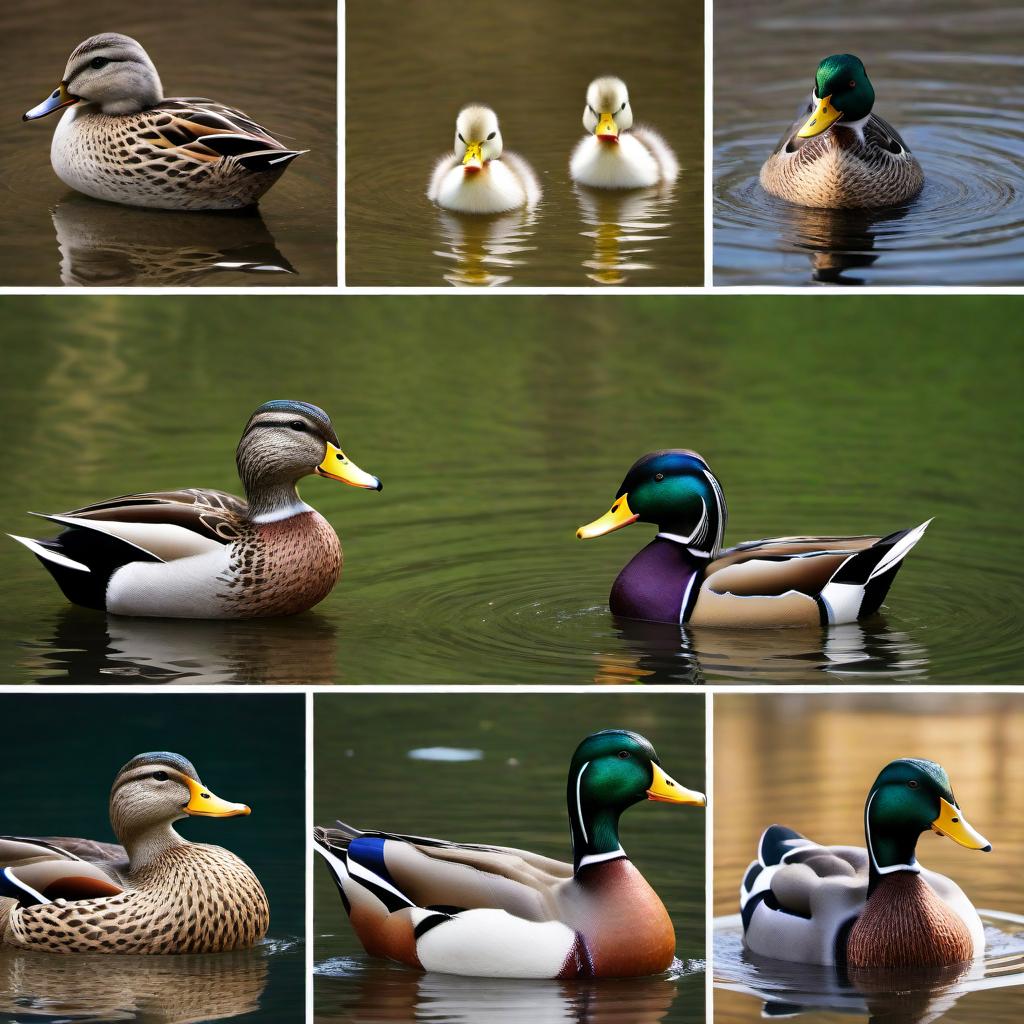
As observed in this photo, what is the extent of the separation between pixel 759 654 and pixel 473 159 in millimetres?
2586

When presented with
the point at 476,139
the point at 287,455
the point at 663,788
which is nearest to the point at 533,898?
the point at 663,788

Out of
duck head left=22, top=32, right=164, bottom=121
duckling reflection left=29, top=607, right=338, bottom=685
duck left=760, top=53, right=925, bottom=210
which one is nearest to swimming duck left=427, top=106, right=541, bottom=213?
duck left=760, top=53, right=925, bottom=210

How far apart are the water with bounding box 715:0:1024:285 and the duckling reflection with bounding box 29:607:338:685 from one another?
2282 mm

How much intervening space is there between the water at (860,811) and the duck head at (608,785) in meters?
0.59

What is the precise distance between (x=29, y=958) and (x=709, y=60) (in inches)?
150

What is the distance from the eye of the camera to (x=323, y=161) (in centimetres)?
1011

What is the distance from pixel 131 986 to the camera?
6.84m

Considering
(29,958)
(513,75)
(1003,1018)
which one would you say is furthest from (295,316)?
(1003,1018)

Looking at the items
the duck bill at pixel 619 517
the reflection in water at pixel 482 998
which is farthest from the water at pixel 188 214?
the reflection in water at pixel 482 998

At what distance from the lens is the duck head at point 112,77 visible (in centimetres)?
918

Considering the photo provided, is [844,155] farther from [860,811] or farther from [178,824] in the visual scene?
[178,824]

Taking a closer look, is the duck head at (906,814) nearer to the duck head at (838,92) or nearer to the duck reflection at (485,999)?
the duck reflection at (485,999)

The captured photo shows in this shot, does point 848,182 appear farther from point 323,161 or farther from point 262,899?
point 262,899

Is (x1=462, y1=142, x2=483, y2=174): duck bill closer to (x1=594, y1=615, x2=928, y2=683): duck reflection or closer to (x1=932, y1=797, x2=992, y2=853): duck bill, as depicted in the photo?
(x1=594, y1=615, x2=928, y2=683): duck reflection
